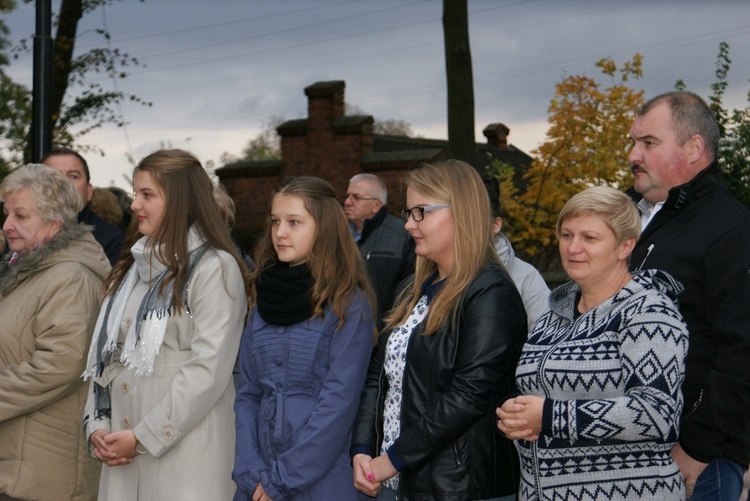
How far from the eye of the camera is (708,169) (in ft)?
11.8

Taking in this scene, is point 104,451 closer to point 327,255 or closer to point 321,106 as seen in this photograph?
point 327,255

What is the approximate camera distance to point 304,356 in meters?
3.76

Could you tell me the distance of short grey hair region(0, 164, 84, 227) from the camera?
4.59 metres

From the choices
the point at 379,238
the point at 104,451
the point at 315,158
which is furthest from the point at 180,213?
the point at 315,158

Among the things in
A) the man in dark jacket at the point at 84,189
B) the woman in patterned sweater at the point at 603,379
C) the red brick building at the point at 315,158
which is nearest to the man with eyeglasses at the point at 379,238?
the man in dark jacket at the point at 84,189

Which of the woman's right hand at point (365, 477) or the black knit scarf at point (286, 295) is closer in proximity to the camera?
the woman's right hand at point (365, 477)

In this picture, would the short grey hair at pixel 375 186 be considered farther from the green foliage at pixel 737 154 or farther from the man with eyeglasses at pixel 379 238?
the green foliage at pixel 737 154

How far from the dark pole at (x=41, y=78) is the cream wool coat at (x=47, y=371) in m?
3.12

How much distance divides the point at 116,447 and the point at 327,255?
3.93ft

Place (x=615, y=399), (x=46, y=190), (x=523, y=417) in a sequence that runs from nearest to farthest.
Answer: (x=615, y=399)
(x=523, y=417)
(x=46, y=190)

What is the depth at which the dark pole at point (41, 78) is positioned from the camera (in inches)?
287

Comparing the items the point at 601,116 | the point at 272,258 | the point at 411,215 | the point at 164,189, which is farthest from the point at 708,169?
the point at 601,116

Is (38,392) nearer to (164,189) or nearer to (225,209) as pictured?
(164,189)

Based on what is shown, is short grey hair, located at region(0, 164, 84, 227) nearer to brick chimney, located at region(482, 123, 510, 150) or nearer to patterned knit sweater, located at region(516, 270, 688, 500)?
patterned knit sweater, located at region(516, 270, 688, 500)
